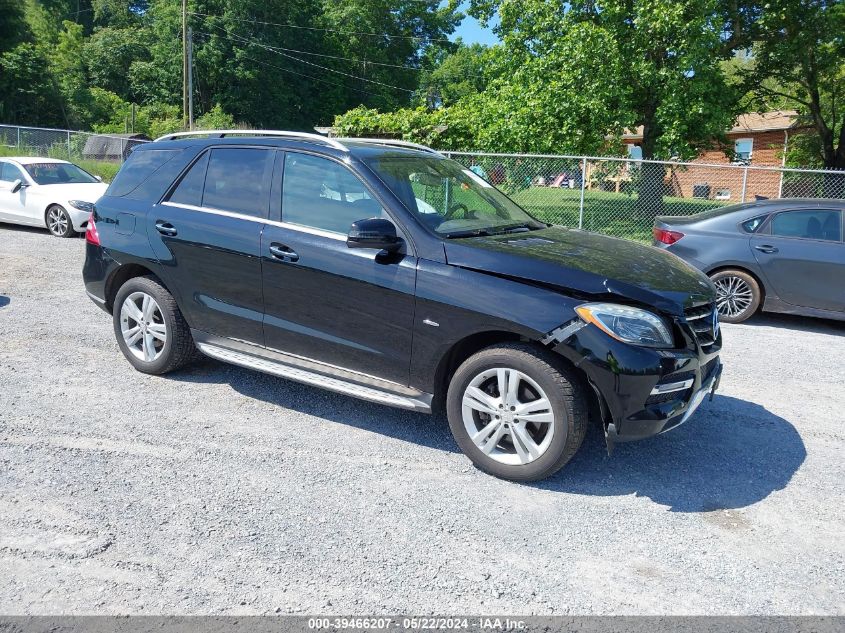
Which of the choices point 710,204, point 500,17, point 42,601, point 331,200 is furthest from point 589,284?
point 500,17

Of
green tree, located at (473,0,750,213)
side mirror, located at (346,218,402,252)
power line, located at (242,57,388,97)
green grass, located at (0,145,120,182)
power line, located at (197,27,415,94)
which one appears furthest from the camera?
power line, located at (242,57,388,97)

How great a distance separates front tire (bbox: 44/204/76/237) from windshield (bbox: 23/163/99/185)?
2.33 feet

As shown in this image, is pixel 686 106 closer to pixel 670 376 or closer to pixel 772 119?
pixel 670 376

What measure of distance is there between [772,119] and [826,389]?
1597 inches

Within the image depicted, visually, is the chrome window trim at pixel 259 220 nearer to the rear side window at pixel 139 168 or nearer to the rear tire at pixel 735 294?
the rear side window at pixel 139 168

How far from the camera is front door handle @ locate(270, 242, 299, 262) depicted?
4746 mm

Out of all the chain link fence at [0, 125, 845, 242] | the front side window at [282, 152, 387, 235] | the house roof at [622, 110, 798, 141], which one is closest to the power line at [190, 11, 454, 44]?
the house roof at [622, 110, 798, 141]

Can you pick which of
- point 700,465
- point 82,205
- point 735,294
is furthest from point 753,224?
point 82,205

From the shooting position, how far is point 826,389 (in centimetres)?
608

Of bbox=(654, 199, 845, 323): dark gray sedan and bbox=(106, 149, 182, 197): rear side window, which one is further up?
bbox=(106, 149, 182, 197): rear side window

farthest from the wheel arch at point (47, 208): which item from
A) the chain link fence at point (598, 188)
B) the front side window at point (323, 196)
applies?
the front side window at point (323, 196)

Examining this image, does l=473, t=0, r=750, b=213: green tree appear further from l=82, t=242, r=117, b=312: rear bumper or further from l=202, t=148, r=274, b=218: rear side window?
l=82, t=242, r=117, b=312: rear bumper

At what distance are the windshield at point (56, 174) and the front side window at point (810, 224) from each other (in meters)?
12.0

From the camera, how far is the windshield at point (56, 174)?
13.5 metres
